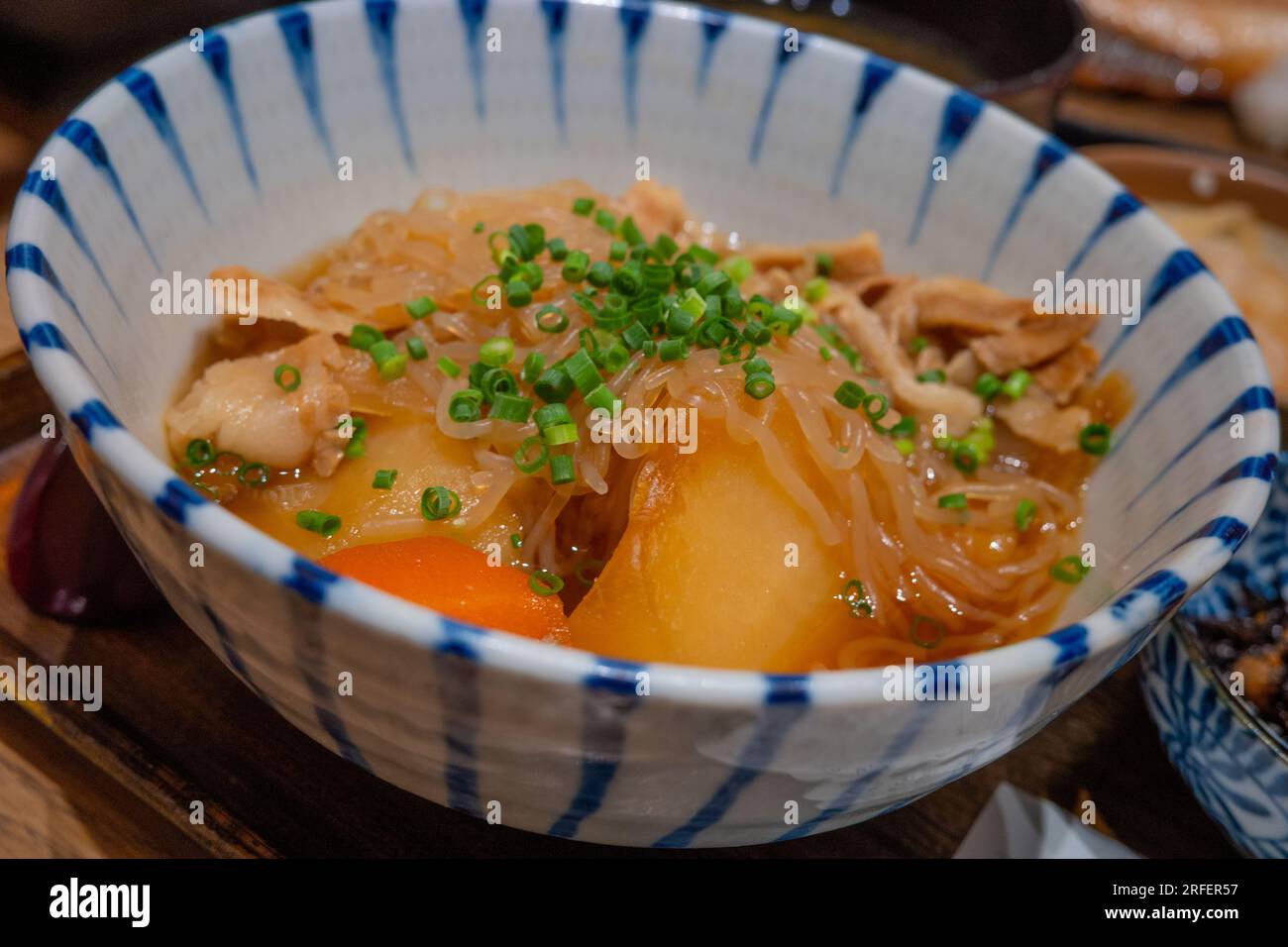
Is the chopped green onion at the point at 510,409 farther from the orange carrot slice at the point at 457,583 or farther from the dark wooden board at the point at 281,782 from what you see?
the dark wooden board at the point at 281,782

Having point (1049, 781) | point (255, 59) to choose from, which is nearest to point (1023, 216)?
point (1049, 781)

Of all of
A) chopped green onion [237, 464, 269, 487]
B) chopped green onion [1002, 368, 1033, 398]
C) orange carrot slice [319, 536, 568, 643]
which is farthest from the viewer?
chopped green onion [1002, 368, 1033, 398]

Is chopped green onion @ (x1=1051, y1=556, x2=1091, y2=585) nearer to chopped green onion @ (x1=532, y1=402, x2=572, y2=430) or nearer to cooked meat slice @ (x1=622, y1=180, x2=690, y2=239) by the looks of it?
chopped green onion @ (x1=532, y1=402, x2=572, y2=430)

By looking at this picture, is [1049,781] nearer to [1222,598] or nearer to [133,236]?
[1222,598]

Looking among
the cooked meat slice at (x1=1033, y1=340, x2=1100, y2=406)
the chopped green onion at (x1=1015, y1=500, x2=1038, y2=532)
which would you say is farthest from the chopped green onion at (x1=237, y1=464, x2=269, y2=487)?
the cooked meat slice at (x1=1033, y1=340, x2=1100, y2=406)

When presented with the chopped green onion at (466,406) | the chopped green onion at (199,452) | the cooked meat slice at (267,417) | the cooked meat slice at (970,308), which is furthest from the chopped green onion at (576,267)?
the cooked meat slice at (970,308)
